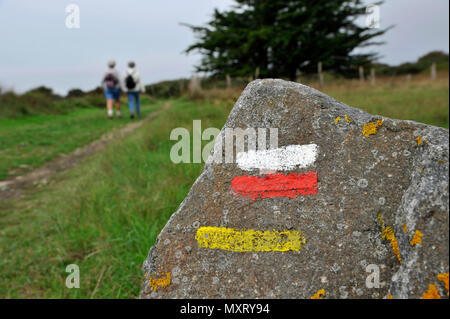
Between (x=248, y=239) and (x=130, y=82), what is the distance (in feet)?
36.1

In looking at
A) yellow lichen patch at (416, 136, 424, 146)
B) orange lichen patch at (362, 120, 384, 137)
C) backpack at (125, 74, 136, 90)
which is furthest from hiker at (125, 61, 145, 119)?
yellow lichen patch at (416, 136, 424, 146)

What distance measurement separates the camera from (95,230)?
9.91ft

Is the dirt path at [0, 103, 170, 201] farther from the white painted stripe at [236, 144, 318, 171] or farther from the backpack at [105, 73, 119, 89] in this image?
the white painted stripe at [236, 144, 318, 171]

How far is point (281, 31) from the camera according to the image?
42.6 feet

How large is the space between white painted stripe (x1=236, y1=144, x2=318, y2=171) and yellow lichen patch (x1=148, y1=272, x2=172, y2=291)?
1.73 ft

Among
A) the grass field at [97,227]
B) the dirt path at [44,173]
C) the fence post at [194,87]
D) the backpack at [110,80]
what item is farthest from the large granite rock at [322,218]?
the backpack at [110,80]

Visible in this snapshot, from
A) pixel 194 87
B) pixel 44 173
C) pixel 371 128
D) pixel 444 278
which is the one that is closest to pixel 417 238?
pixel 444 278

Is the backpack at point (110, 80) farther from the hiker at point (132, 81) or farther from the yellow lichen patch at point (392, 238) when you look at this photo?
the yellow lichen patch at point (392, 238)

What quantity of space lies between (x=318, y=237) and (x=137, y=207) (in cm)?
226

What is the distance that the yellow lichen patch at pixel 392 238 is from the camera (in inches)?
40.1

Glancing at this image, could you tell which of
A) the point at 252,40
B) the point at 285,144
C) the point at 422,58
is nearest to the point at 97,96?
the point at 252,40

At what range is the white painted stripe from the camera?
1230 mm

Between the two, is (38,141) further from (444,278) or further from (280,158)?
(444,278)

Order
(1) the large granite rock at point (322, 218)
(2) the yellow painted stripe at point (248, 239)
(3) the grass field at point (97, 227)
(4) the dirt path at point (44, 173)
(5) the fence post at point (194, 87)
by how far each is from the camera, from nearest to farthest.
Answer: (1) the large granite rock at point (322, 218)
(2) the yellow painted stripe at point (248, 239)
(3) the grass field at point (97, 227)
(4) the dirt path at point (44, 173)
(5) the fence post at point (194, 87)
